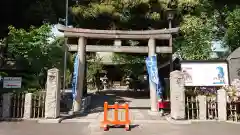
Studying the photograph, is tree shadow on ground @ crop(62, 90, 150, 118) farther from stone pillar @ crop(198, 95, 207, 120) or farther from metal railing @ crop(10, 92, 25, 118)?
stone pillar @ crop(198, 95, 207, 120)

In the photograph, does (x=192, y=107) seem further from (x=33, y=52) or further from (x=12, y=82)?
(x=33, y=52)

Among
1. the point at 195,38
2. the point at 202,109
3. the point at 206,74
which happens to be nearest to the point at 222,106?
the point at 202,109

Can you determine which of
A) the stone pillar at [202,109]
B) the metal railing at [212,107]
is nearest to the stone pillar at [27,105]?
the stone pillar at [202,109]

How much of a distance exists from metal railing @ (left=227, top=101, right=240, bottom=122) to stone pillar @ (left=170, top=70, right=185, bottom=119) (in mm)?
2189

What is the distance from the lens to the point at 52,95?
39.3 ft

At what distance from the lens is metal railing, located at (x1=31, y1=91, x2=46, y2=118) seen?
1226cm

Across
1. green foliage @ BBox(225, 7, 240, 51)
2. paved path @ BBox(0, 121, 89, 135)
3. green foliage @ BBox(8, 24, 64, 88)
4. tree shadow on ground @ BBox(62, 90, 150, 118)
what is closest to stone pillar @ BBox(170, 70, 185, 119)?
paved path @ BBox(0, 121, 89, 135)

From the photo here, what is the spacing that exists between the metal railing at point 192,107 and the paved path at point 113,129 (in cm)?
100

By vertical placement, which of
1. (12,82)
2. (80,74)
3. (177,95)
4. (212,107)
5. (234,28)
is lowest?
(212,107)

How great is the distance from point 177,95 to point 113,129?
3.37 meters

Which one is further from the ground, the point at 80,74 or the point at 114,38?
A: the point at 114,38

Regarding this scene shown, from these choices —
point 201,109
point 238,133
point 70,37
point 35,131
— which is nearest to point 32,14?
point 70,37

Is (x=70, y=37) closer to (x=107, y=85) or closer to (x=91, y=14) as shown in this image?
(x=91, y=14)

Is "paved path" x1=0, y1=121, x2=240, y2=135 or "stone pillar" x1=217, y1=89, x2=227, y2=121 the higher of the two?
"stone pillar" x1=217, y1=89, x2=227, y2=121
